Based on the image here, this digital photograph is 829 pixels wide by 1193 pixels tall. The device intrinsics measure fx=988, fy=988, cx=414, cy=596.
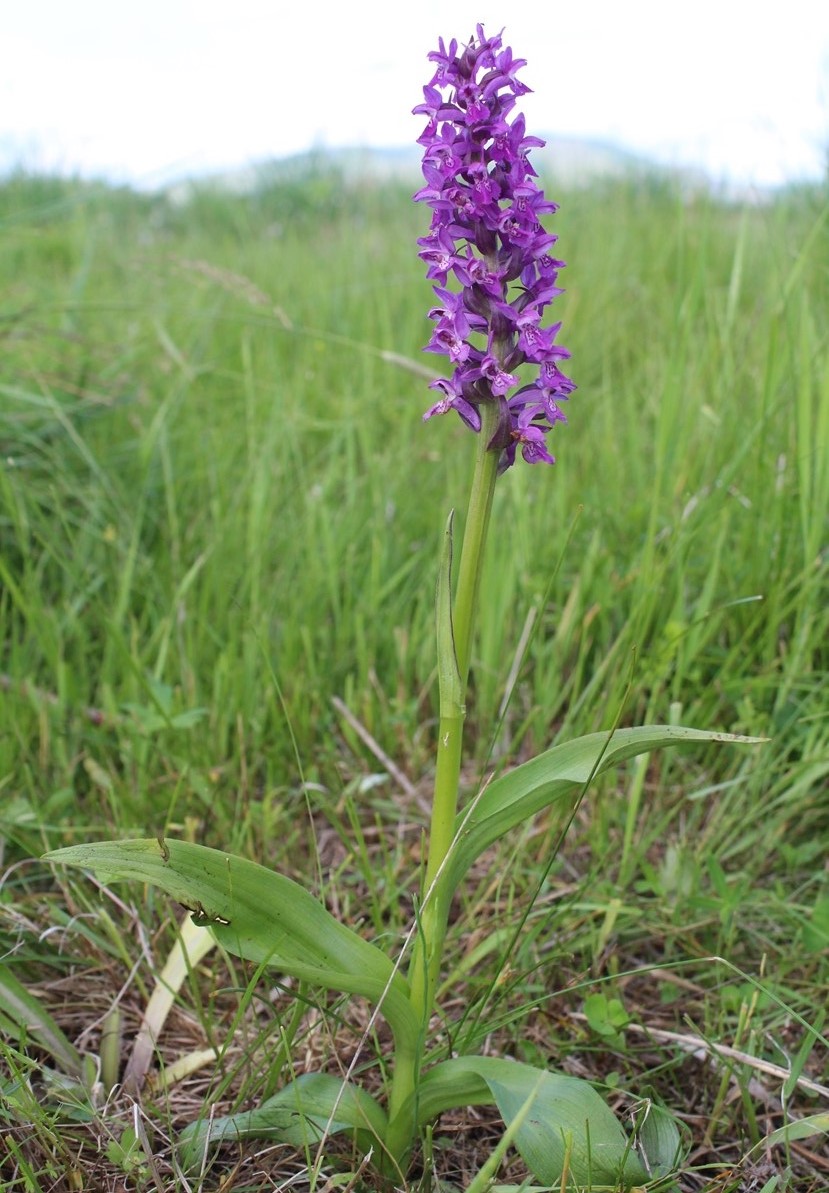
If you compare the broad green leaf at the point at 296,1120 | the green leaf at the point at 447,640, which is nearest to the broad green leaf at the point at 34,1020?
the broad green leaf at the point at 296,1120

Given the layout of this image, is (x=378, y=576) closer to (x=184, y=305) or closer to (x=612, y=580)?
(x=612, y=580)

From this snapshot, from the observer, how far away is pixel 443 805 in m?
1.44

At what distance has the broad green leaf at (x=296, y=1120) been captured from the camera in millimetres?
1447

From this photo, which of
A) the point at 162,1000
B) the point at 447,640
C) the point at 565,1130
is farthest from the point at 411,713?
the point at 565,1130

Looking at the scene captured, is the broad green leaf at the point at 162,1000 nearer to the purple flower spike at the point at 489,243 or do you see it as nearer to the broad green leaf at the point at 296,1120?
the broad green leaf at the point at 296,1120

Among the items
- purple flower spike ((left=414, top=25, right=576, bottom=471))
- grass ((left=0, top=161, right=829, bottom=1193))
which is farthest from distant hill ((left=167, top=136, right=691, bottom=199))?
purple flower spike ((left=414, top=25, right=576, bottom=471))

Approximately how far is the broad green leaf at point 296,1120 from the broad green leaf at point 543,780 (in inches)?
14.0

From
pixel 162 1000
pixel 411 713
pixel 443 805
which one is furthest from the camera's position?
pixel 411 713

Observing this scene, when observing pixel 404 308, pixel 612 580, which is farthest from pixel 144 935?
pixel 404 308

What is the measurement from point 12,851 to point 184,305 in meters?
3.63

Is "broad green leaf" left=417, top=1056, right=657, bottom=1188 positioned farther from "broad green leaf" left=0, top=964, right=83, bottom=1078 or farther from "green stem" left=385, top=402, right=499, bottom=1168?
"broad green leaf" left=0, top=964, right=83, bottom=1078

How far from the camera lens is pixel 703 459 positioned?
2.93 meters

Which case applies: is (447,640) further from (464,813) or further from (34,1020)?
(34,1020)

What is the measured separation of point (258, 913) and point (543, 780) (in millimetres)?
436
